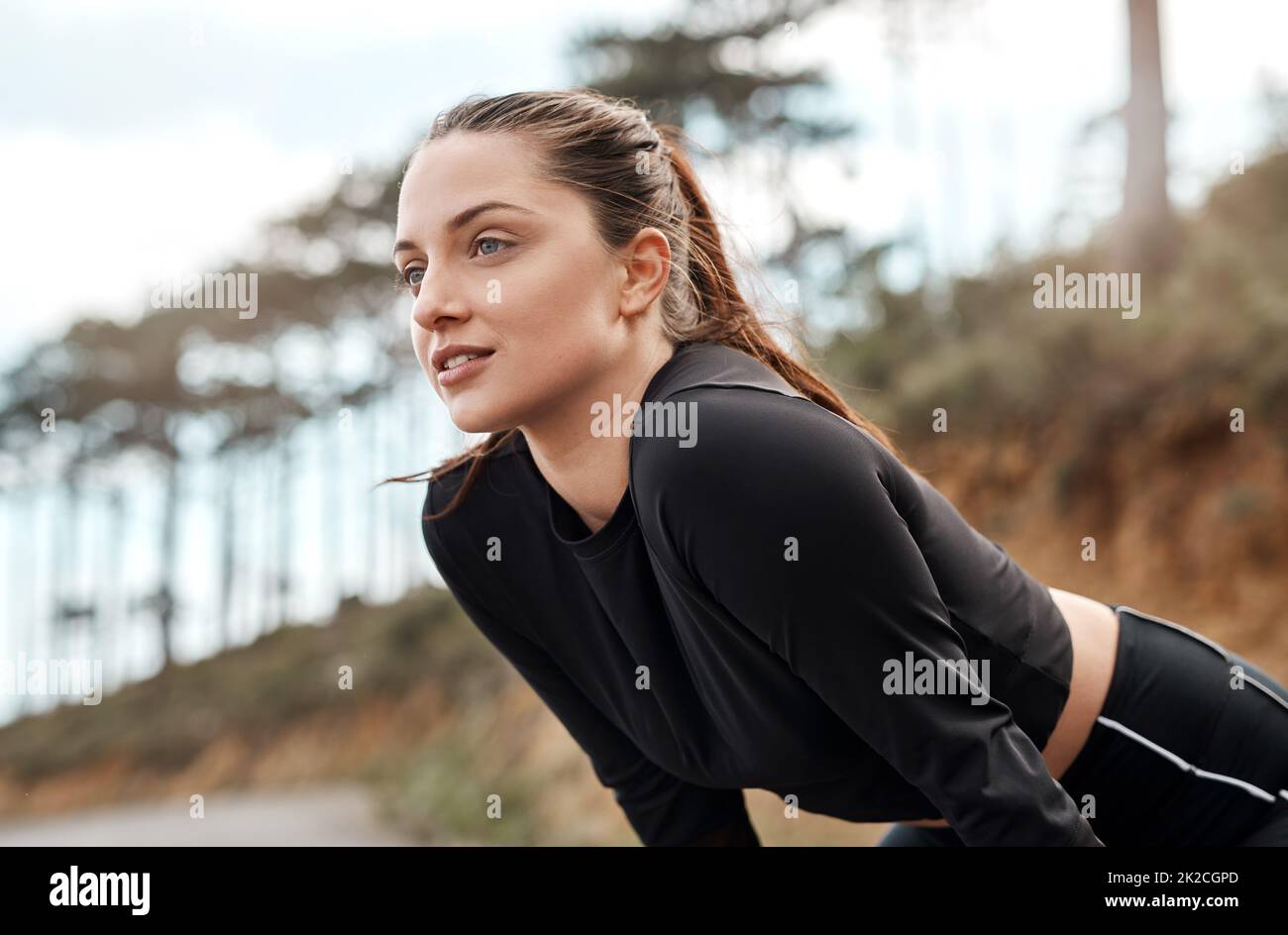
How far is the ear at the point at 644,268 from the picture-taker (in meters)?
1.36

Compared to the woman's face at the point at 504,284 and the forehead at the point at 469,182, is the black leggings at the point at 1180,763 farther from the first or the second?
the forehead at the point at 469,182

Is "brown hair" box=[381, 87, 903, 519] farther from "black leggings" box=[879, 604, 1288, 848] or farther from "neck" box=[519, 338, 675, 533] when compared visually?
"black leggings" box=[879, 604, 1288, 848]

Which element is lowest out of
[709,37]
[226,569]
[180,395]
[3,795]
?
[3,795]

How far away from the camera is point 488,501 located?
156cm

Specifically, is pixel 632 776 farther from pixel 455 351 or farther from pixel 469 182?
pixel 469 182

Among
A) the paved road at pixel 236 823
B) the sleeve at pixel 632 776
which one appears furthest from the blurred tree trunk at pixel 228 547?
the sleeve at pixel 632 776

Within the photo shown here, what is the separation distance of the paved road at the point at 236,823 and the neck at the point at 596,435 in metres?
9.10

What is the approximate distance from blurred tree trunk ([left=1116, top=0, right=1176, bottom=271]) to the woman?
6074 mm

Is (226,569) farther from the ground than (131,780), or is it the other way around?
(226,569)

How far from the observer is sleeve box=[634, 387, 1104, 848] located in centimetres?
112

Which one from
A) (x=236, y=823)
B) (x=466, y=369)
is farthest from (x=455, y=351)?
(x=236, y=823)
